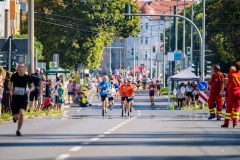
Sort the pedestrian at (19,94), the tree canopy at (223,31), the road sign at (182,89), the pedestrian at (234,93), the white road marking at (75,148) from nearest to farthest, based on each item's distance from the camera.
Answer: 1. the white road marking at (75,148)
2. the pedestrian at (19,94)
3. the pedestrian at (234,93)
4. the road sign at (182,89)
5. the tree canopy at (223,31)

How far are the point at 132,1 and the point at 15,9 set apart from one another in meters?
12.0

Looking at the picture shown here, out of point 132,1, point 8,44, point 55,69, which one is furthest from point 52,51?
point 8,44

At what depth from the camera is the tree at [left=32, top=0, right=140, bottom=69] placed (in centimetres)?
8950

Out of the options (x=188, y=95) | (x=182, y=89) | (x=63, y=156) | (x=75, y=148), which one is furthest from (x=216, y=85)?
(x=182, y=89)

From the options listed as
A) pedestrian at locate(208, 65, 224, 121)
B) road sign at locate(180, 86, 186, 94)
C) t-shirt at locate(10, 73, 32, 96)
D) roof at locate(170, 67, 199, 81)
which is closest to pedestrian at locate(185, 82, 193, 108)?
road sign at locate(180, 86, 186, 94)

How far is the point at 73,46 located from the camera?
292ft

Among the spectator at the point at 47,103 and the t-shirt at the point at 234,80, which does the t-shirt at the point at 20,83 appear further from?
the spectator at the point at 47,103

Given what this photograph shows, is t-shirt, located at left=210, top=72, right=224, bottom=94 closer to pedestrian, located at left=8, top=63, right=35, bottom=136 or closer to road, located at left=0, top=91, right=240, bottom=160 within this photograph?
road, located at left=0, top=91, right=240, bottom=160

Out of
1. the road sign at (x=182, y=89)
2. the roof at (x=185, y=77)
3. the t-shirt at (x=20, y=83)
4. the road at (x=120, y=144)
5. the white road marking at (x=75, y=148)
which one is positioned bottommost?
the road at (x=120, y=144)

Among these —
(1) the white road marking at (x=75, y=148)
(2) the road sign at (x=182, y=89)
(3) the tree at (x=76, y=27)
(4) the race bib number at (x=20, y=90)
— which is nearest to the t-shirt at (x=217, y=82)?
(4) the race bib number at (x=20, y=90)

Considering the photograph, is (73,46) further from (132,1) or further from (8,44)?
(8,44)

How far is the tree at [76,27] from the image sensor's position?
89500 millimetres

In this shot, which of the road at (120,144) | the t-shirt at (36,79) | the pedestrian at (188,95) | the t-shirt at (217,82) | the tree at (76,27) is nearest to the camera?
the road at (120,144)

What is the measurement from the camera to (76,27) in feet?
290
